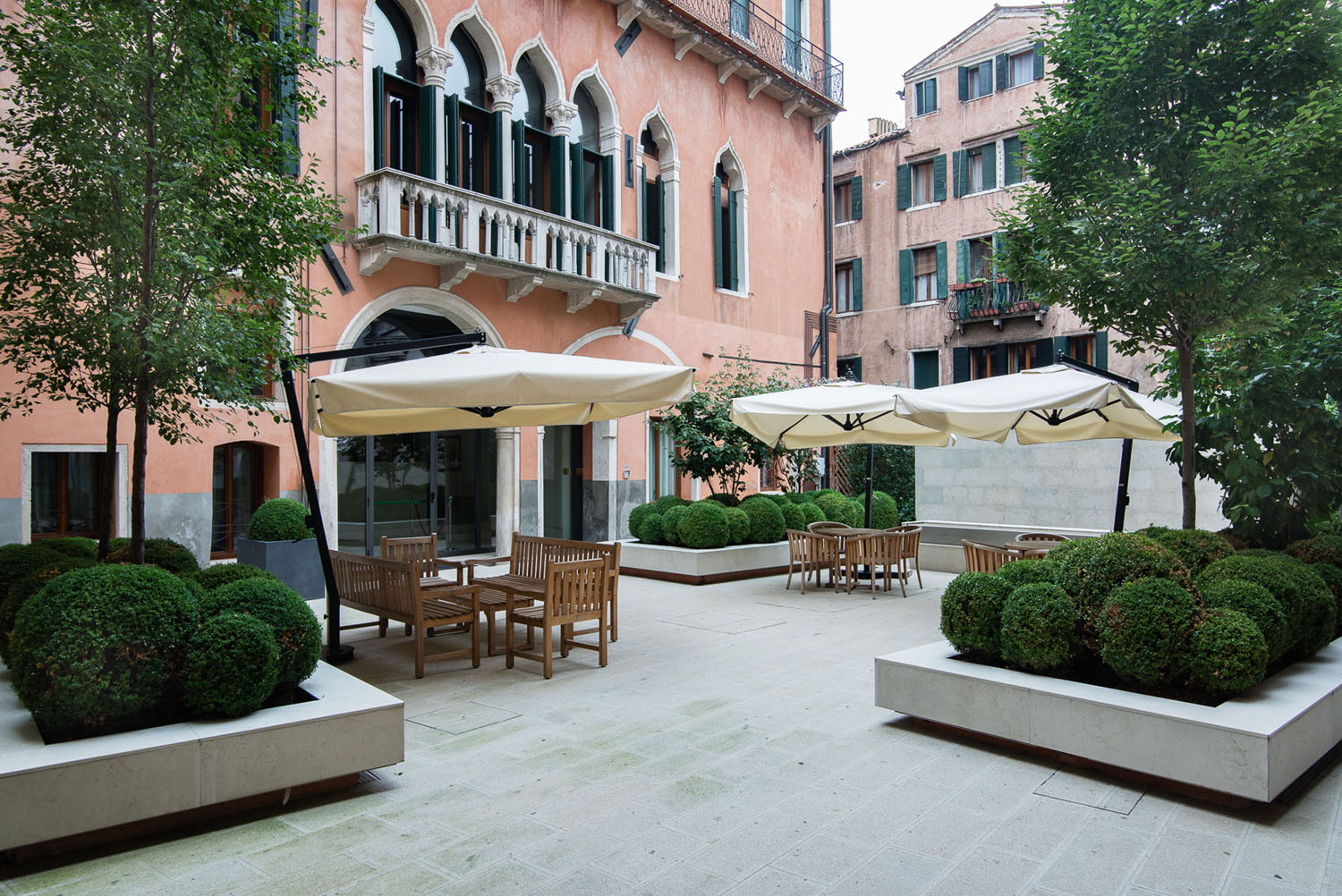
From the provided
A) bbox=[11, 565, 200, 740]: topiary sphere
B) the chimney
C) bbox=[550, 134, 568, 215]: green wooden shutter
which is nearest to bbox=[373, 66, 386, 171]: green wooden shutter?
bbox=[550, 134, 568, 215]: green wooden shutter

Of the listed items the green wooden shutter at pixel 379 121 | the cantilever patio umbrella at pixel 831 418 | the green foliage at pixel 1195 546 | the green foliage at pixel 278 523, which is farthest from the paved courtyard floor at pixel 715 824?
the green wooden shutter at pixel 379 121

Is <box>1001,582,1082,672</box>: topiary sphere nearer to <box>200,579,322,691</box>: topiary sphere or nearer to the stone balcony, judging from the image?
<box>200,579,322,691</box>: topiary sphere

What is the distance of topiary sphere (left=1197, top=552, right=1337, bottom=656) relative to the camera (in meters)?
5.05

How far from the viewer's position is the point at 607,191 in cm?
1644

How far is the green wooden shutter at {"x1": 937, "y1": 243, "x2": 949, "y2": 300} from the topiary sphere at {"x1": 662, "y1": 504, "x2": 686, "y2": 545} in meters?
16.8

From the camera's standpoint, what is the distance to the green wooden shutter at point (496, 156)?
14.4 metres

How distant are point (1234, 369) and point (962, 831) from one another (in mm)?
5567

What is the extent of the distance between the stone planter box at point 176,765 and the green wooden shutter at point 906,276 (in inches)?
976

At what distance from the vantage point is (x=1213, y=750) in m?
4.00

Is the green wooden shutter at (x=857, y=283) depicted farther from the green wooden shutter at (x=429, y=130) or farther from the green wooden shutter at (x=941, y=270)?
the green wooden shutter at (x=429, y=130)

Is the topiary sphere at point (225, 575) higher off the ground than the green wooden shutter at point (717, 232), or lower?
lower

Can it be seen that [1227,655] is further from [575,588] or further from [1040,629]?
[575,588]

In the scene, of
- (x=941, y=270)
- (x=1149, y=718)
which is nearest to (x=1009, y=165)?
(x=941, y=270)

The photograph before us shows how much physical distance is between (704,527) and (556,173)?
23.9 ft
